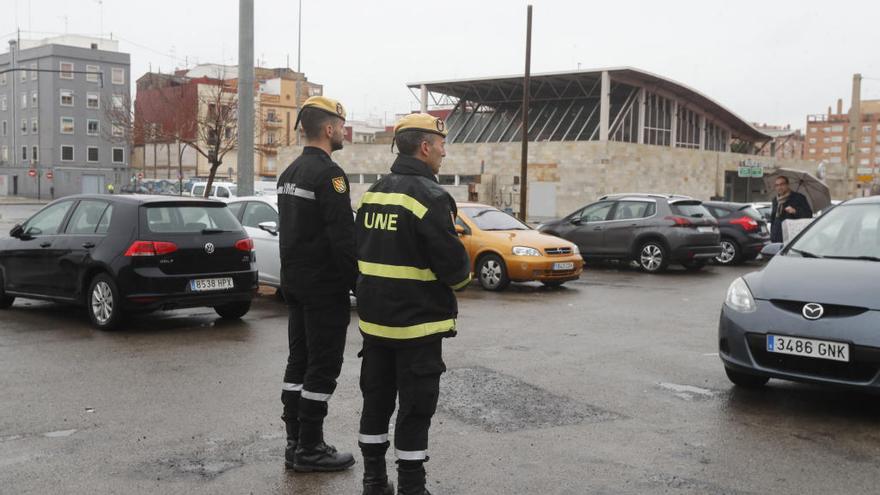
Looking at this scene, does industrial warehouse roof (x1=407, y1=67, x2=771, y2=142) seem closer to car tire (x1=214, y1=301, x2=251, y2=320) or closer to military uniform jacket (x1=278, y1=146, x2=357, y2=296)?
car tire (x1=214, y1=301, x2=251, y2=320)

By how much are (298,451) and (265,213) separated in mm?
8061

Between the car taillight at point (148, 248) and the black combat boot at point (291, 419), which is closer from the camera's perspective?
the black combat boot at point (291, 419)

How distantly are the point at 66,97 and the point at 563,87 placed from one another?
49222 millimetres

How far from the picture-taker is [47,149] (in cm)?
7769

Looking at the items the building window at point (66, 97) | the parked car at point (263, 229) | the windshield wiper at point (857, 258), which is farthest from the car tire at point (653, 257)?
the building window at point (66, 97)

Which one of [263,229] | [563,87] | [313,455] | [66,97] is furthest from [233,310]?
[66,97]

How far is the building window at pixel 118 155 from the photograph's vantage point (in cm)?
8200

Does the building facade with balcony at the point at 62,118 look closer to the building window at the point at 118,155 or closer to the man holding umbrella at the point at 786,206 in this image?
the building window at the point at 118,155

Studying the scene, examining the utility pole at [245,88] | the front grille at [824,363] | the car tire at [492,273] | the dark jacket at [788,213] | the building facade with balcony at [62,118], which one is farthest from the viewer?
the building facade with balcony at [62,118]

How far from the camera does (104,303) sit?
29.3 ft

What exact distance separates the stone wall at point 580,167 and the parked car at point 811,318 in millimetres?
38850

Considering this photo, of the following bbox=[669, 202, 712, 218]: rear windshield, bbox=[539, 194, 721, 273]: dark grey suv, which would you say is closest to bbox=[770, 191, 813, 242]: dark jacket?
bbox=[539, 194, 721, 273]: dark grey suv

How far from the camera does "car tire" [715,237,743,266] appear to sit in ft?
64.6

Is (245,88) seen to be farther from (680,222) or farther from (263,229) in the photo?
(680,222)
